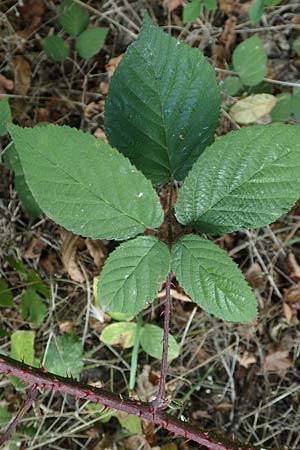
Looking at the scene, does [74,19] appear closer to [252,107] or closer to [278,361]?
[252,107]

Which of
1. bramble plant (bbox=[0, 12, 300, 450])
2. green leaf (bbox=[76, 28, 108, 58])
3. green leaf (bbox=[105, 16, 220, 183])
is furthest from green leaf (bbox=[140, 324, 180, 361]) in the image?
green leaf (bbox=[76, 28, 108, 58])

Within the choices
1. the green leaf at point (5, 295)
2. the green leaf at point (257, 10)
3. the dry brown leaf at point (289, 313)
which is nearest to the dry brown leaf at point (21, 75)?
the green leaf at point (5, 295)

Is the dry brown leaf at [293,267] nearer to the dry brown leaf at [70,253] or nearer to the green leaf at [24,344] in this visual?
the dry brown leaf at [70,253]

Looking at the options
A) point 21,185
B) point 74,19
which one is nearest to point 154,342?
point 21,185

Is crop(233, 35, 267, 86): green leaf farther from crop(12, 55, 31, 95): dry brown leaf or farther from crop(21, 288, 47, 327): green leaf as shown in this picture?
crop(21, 288, 47, 327): green leaf

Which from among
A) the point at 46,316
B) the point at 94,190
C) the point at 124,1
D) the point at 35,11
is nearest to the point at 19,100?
the point at 35,11
